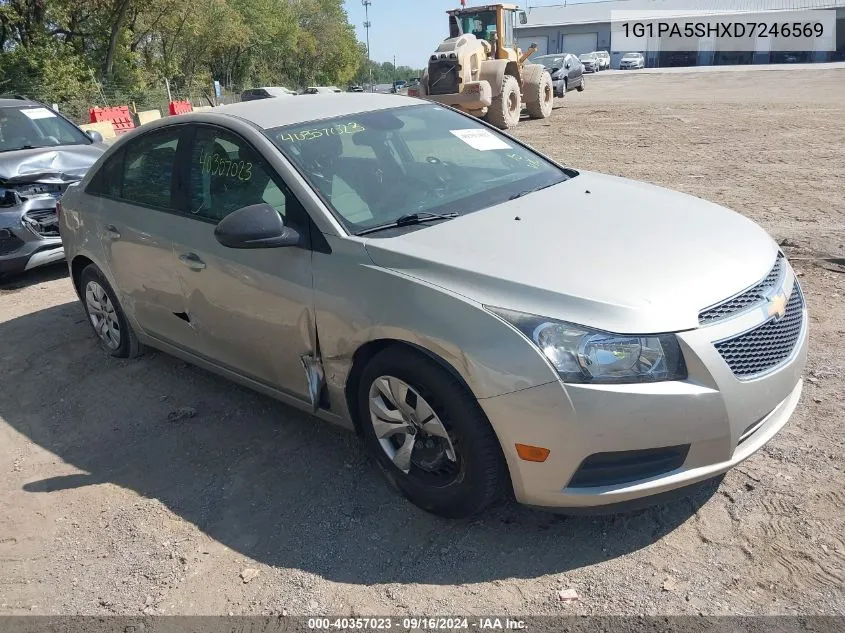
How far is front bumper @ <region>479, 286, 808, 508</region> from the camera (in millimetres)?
2465

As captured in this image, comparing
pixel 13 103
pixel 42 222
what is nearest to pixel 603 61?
pixel 13 103

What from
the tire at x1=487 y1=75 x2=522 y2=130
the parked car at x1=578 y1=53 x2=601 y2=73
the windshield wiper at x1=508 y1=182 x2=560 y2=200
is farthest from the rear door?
the parked car at x1=578 y1=53 x2=601 y2=73

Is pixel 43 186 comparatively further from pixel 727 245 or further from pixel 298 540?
pixel 727 245

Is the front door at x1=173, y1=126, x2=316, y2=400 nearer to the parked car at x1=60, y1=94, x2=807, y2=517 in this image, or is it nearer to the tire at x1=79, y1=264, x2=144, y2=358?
the parked car at x1=60, y1=94, x2=807, y2=517

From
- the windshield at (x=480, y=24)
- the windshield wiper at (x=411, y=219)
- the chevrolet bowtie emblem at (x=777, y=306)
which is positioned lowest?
the chevrolet bowtie emblem at (x=777, y=306)

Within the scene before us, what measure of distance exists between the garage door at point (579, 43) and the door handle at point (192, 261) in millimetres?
71592

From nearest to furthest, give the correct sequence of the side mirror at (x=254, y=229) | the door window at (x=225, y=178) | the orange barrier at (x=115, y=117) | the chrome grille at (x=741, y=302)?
1. the chrome grille at (x=741, y=302)
2. the side mirror at (x=254, y=229)
3. the door window at (x=225, y=178)
4. the orange barrier at (x=115, y=117)

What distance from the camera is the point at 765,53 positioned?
57188 mm

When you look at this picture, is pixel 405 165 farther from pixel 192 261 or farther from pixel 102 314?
pixel 102 314

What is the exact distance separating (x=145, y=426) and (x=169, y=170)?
1457mm

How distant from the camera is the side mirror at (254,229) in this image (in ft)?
10.3

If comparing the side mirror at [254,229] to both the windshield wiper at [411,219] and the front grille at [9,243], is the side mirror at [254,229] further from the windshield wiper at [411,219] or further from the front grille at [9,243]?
the front grille at [9,243]

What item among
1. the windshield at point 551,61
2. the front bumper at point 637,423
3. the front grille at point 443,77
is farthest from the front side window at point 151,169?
the windshield at point 551,61

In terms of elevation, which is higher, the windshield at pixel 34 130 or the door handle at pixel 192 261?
the windshield at pixel 34 130
